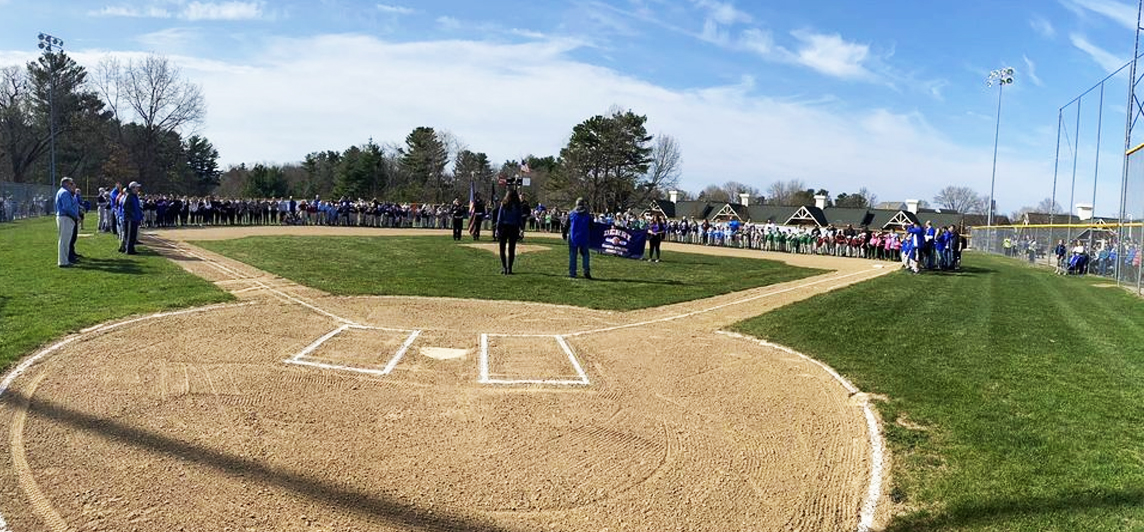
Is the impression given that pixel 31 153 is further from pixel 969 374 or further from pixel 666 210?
pixel 969 374

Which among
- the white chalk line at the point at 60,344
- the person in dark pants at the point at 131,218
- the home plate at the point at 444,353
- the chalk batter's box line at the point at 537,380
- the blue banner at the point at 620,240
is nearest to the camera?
the white chalk line at the point at 60,344

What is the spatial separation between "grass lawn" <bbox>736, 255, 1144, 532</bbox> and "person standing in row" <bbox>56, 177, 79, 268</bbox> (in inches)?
543

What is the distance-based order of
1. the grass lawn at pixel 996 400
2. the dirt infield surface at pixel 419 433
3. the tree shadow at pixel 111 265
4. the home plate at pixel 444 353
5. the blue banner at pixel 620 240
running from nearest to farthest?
the dirt infield surface at pixel 419 433
the grass lawn at pixel 996 400
the home plate at pixel 444 353
the tree shadow at pixel 111 265
the blue banner at pixel 620 240

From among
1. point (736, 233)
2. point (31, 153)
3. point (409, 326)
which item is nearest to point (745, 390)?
point (409, 326)

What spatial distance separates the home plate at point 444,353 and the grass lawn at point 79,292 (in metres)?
4.27

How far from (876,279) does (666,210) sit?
225 feet

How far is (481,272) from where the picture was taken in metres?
17.5

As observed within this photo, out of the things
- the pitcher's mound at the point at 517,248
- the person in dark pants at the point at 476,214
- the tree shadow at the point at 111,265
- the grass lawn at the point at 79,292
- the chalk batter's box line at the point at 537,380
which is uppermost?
the person in dark pants at the point at 476,214

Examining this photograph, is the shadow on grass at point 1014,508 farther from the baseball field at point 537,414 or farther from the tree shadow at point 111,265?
the tree shadow at point 111,265

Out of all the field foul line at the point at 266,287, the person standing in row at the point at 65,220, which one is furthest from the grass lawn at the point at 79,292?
the field foul line at the point at 266,287

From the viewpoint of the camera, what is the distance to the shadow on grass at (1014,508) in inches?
189

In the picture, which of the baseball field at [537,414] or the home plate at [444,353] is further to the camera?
the home plate at [444,353]

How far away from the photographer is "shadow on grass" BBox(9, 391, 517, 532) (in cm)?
464

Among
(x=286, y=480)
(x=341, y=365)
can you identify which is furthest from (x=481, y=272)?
(x=286, y=480)
